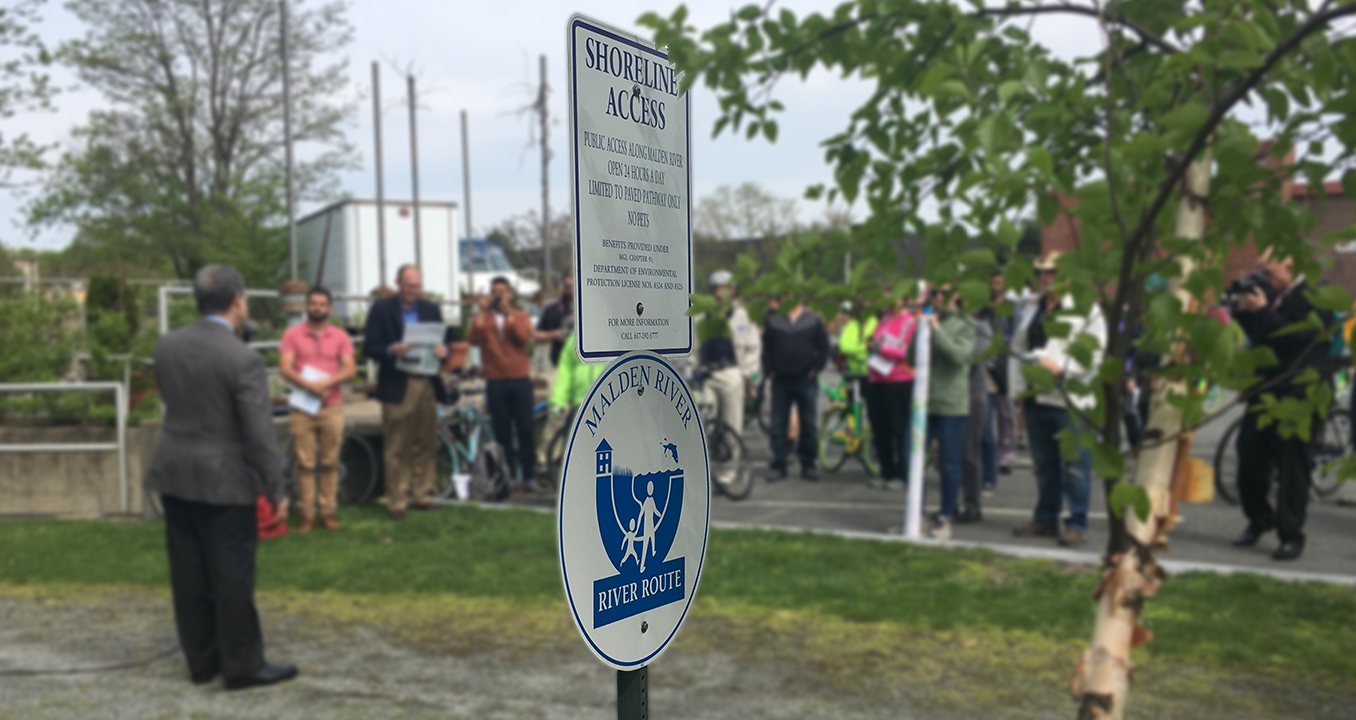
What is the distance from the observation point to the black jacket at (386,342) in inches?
384

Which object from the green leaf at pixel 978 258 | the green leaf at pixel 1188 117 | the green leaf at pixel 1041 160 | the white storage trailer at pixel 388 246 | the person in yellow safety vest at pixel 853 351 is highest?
the white storage trailer at pixel 388 246

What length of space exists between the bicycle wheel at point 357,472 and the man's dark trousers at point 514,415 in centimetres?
114

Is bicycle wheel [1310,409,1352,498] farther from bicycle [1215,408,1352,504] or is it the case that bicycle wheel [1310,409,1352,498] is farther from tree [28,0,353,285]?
tree [28,0,353,285]

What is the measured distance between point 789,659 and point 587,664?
39.4 inches

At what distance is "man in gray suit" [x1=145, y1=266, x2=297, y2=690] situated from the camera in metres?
5.37

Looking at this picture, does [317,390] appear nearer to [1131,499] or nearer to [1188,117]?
[1131,499]

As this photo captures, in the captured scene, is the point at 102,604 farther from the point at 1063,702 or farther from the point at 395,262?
the point at 395,262

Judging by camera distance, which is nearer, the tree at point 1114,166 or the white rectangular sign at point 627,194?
the white rectangular sign at point 627,194

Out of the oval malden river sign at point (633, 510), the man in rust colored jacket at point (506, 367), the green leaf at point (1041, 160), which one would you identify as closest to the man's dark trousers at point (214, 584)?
the oval malden river sign at point (633, 510)

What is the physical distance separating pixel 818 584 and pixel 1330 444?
638 centimetres

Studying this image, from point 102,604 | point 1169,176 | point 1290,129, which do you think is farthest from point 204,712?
point 1290,129

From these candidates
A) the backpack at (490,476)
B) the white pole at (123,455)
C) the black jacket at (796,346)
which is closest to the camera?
the white pole at (123,455)

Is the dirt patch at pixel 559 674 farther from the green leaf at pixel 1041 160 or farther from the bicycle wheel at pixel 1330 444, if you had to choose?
the bicycle wheel at pixel 1330 444

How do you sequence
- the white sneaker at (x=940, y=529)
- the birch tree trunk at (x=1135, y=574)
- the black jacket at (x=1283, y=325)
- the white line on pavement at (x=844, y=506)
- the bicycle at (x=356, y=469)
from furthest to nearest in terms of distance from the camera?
the bicycle at (x=356, y=469)
the white line on pavement at (x=844, y=506)
the white sneaker at (x=940, y=529)
the black jacket at (x=1283, y=325)
the birch tree trunk at (x=1135, y=574)
